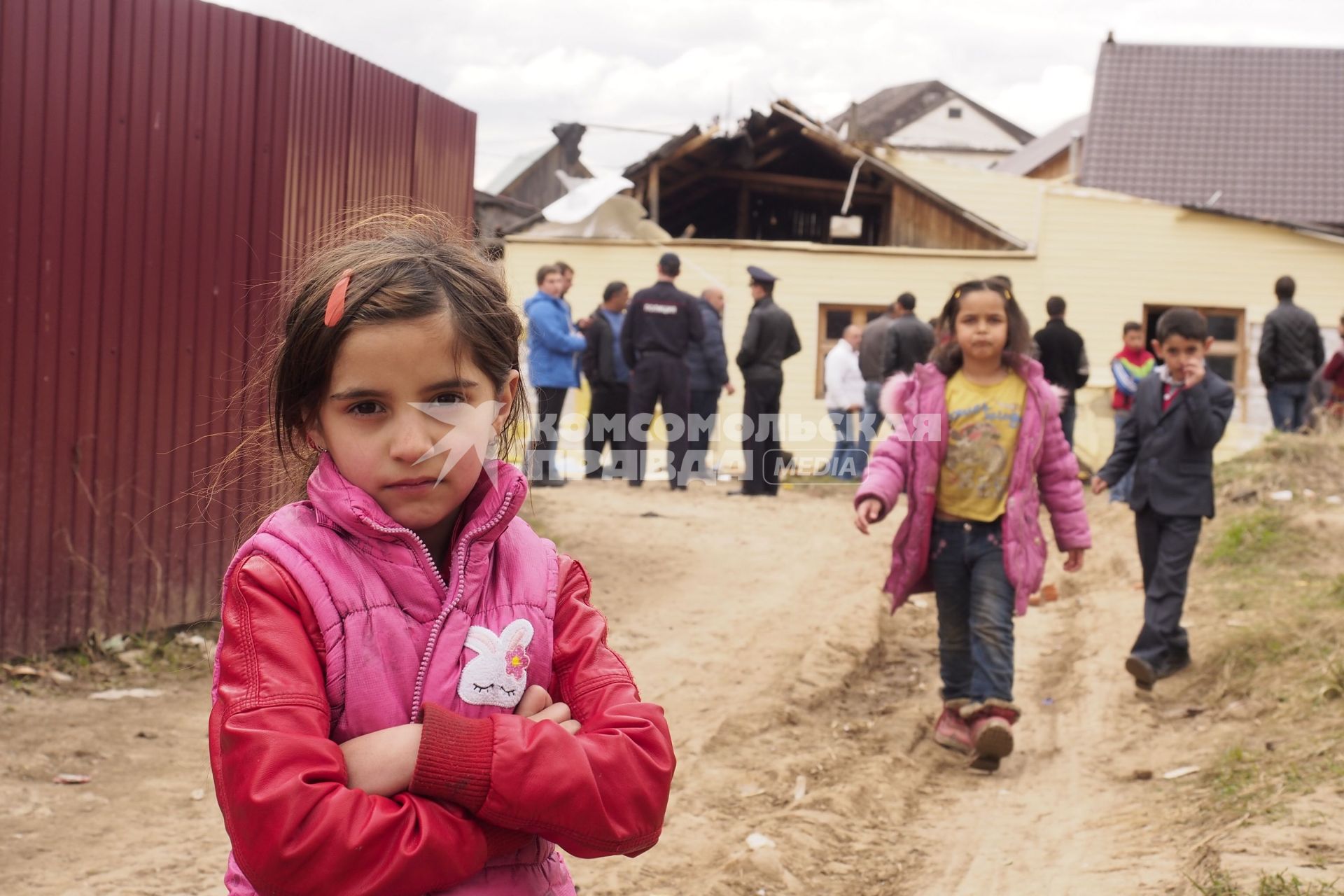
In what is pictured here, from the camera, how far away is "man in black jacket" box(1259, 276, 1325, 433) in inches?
560

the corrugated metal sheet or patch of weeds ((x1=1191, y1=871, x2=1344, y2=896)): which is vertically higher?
the corrugated metal sheet

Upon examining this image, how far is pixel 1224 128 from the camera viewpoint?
1131 inches

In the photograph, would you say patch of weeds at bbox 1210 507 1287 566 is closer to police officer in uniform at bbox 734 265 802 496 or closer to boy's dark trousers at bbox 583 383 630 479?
police officer in uniform at bbox 734 265 802 496

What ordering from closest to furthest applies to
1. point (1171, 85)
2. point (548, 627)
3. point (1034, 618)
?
point (548, 627) → point (1034, 618) → point (1171, 85)

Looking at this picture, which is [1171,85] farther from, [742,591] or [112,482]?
[112,482]

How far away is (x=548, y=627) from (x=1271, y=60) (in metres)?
32.5

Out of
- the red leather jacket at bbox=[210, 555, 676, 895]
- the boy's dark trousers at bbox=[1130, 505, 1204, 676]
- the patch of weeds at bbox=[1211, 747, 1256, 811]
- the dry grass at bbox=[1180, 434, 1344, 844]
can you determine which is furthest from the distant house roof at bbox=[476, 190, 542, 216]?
the red leather jacket at bbox=[210, 555, 676, 895]

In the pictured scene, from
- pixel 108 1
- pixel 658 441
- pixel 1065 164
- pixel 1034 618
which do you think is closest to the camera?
pixel 108 1

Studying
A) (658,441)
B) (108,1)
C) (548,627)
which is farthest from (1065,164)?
(548,627)

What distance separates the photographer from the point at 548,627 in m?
2.12

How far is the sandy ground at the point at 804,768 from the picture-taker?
4395mm

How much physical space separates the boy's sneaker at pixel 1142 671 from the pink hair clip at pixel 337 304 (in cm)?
579

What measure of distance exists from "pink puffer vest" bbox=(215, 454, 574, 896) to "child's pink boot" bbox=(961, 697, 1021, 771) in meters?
3.79

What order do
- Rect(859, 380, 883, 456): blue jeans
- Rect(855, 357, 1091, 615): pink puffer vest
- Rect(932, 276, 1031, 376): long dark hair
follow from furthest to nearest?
1. Rect(859, 380, 883, 456): blue jeans
2. Rect(932, 276, 1031, 376): long dark hair
3. Rect(855, 357, 1091, 615): pink puffer vest
